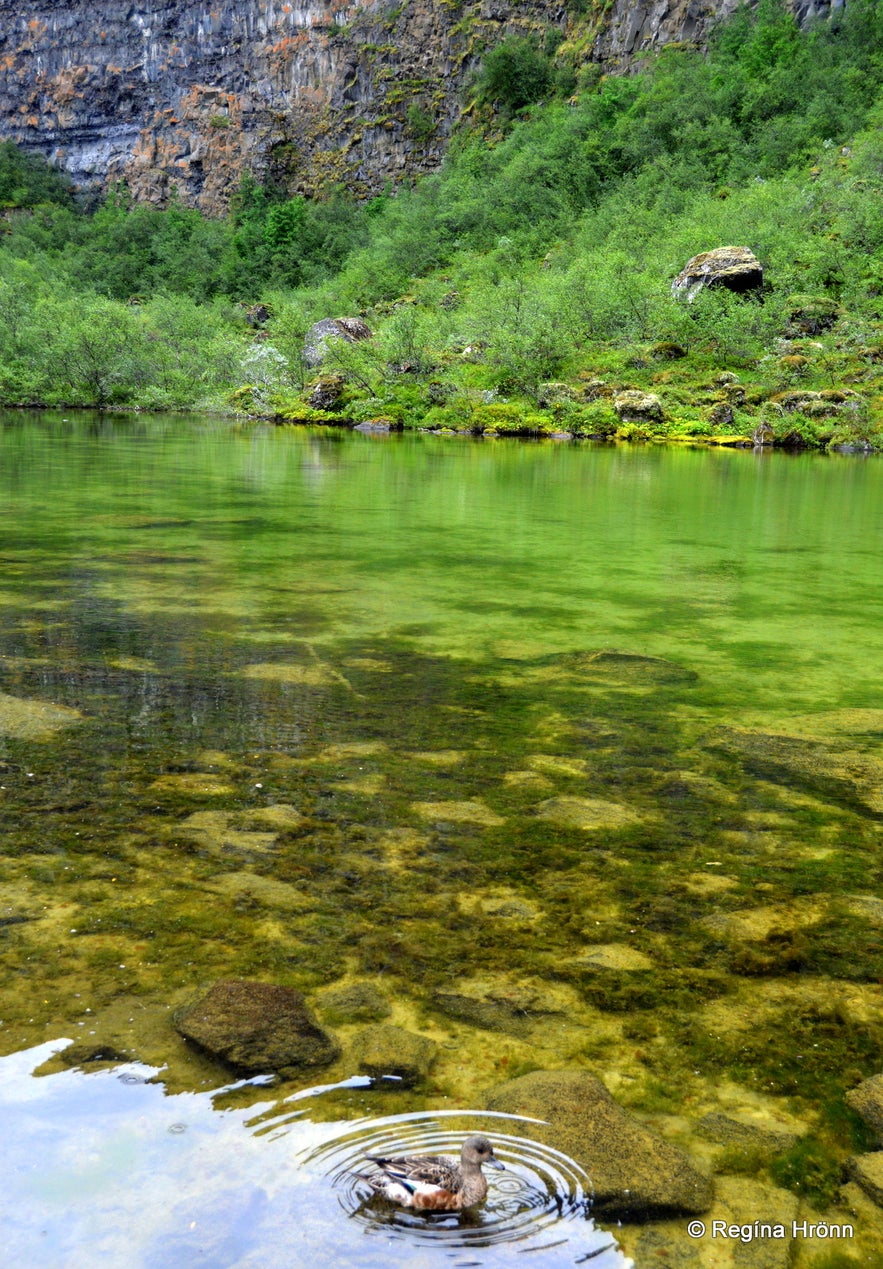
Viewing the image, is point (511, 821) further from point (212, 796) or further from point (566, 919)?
point (212, 796)

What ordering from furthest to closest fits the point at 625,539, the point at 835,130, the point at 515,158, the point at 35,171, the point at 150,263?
the point at 35,171
the point at 150,263
the point at 515,158
the point at 835,130
the point at 625,539

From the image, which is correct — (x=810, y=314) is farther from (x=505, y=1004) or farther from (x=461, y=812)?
(x=505, y=1004)

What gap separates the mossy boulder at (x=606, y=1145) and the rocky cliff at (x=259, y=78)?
87352 millimetres

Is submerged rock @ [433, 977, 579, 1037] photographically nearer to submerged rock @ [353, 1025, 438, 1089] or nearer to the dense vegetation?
submerged rock @ [353, 1025, 438, 1089]

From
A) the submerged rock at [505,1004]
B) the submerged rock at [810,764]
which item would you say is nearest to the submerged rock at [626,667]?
the submerged rock at [810,764]

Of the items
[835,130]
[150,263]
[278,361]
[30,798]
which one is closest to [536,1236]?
[30,798]

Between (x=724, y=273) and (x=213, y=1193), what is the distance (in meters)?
42.8

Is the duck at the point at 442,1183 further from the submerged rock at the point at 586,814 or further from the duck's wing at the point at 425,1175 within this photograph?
the submerged rock at the point at 586,814

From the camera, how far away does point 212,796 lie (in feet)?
12.9

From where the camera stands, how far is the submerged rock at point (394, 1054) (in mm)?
2361

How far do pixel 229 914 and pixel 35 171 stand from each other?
4630 inches

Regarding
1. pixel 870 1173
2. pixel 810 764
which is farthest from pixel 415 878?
pixel 810 764

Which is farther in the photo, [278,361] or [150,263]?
[150,263]

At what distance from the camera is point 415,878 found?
11.0ft
